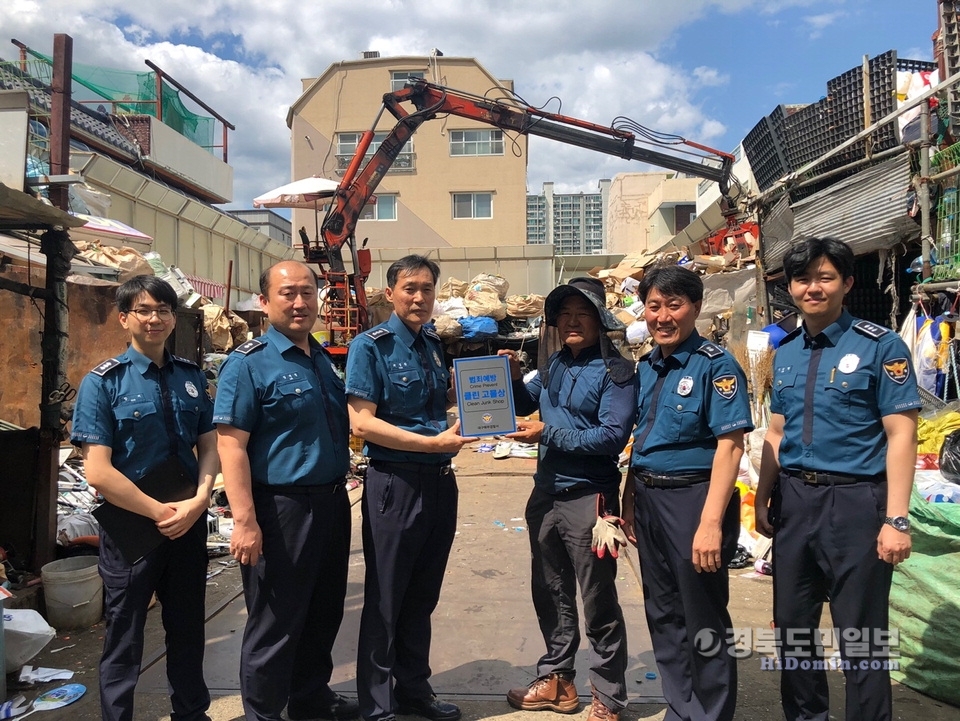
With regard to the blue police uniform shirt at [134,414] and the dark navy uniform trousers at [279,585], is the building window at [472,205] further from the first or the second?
the dark navy uniform trousers at [279,585]

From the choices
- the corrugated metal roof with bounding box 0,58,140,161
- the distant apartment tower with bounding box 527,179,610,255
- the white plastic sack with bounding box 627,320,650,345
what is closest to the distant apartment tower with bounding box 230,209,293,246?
the corrugated metal roof with bounding box 0,58,140,161

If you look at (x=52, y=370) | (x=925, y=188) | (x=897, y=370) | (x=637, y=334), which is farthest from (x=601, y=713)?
(x=637, y=334)

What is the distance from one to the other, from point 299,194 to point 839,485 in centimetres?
1115

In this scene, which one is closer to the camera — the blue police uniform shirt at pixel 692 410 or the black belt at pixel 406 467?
the blue police uniform shirt at pixel 692 410

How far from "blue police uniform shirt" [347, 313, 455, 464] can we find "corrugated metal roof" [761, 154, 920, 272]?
13.8 ft

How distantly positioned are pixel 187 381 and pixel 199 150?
23203 millimetres

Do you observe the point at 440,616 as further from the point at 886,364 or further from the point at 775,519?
the point at 886,364

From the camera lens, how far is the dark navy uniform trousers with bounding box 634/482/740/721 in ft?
7.39

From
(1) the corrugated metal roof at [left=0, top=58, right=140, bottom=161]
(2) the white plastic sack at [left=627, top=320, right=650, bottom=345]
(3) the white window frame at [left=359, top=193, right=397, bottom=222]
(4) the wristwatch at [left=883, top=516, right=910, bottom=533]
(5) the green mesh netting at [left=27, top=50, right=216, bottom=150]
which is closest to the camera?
→ (4) the wristwatch at [left=883, top=516, right=910, bottom=533]

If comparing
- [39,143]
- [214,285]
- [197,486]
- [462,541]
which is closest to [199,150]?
[214,285]

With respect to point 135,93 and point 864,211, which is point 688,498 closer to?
point 864,211

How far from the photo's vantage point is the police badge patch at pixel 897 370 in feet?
6.99

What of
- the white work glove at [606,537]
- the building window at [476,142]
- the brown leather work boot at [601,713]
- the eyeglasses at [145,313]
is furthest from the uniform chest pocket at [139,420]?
the building window at [476,142]

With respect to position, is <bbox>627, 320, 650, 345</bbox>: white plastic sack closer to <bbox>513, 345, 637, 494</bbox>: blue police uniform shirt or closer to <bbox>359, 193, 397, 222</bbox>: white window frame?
<bbox>513, 345, 637, 494</bbox>: blue police uniform shirt
